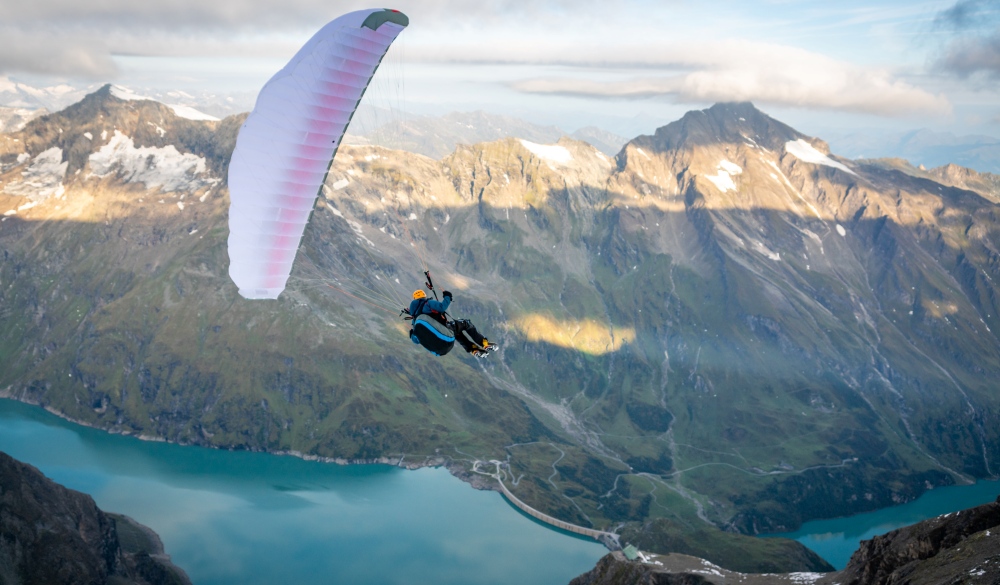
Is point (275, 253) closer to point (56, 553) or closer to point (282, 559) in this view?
point (56, 553)

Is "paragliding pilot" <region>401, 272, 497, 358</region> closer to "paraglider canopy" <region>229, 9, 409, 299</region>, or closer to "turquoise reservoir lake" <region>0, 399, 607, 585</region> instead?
"paraglider canopy" <region>229, 9, 409, 299</region>

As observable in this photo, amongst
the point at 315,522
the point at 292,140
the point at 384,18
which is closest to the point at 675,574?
the point at 292,140

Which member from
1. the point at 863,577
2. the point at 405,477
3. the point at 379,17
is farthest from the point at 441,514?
the point at 379,17

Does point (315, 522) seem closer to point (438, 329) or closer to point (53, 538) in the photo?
point (53, 538)

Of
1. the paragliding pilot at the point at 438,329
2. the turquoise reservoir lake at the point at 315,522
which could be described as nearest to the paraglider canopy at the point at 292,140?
the paragliding pilot at the point at 438,329

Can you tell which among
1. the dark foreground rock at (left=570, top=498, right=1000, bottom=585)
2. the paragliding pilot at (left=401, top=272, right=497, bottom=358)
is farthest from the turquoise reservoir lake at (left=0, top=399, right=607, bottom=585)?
the paragliding pilot at (left=401, top=272, right=497, bottom=358)

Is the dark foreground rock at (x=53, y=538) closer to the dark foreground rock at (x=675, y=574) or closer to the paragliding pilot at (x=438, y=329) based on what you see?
the dark foreground rock at (x=675, y=574)
